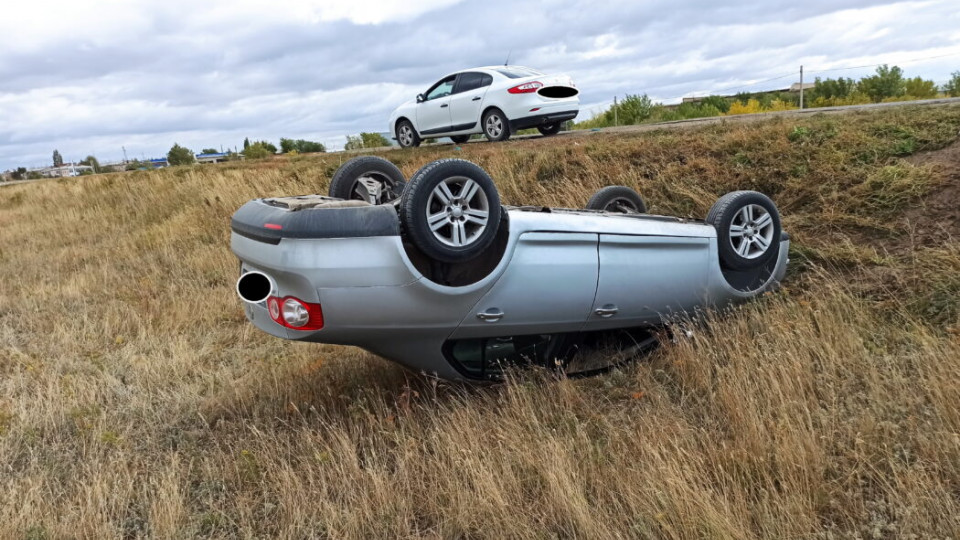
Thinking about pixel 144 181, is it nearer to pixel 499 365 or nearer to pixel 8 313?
pixel 8 313

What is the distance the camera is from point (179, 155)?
26344 millimetres

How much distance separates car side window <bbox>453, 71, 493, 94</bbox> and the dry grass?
6.04 m

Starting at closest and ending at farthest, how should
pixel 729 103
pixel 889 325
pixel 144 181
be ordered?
pixel 889 325
pixel 144 181
pixel 729 103

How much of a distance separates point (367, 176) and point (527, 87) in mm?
7303

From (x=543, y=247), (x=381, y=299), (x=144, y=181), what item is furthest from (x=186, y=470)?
(x=144, y=181)

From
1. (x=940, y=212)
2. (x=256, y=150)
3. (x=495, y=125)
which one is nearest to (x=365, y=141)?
(x=256, y=150)

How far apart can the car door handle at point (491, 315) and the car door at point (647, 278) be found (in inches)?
23.7

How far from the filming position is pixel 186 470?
11.9 feet

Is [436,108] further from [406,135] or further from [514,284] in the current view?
[514,284]

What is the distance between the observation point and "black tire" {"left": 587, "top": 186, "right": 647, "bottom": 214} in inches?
203

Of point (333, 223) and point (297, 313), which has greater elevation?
point (333, 223)

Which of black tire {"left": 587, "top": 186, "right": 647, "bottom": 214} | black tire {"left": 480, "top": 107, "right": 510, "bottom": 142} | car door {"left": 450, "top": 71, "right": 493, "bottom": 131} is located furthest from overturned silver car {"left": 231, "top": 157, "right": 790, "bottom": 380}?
car door {"left": 450, "top": 71, "right": 493, "bottom": 131}

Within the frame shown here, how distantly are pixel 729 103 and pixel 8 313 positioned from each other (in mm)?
23507

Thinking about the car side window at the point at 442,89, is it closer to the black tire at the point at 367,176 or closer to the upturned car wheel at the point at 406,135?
the upturned car wheel at the point at 406,135
